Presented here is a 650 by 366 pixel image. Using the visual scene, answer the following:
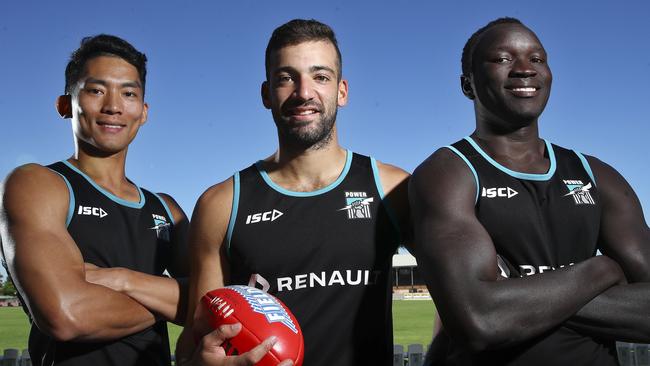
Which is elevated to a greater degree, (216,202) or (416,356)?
(216,202)

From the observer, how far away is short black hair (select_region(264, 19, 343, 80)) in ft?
12.6

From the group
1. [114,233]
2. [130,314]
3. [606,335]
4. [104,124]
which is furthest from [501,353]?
[104,124]

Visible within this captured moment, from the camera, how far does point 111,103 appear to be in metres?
4.15

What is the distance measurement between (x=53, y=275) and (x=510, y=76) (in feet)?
9.06

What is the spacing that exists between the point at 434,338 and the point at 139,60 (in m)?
2.77

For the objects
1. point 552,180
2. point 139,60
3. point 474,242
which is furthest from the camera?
point 139,60

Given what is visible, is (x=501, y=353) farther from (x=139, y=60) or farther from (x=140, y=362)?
(x=139, y=60)

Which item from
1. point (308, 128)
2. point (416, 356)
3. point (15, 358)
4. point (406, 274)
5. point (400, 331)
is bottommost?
point (406, 274)

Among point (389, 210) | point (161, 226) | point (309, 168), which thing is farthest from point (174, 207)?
point (389, 210)

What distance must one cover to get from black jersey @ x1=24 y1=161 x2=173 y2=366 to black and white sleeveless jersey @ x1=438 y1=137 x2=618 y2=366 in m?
1.97

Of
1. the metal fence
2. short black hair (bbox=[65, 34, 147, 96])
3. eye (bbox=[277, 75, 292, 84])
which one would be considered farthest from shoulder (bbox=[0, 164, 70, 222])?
the metal fence

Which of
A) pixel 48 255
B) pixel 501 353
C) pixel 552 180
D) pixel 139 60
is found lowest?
pixel 501 353

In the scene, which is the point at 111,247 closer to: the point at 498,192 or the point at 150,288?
the point at 150,288

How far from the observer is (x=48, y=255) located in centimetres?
361
